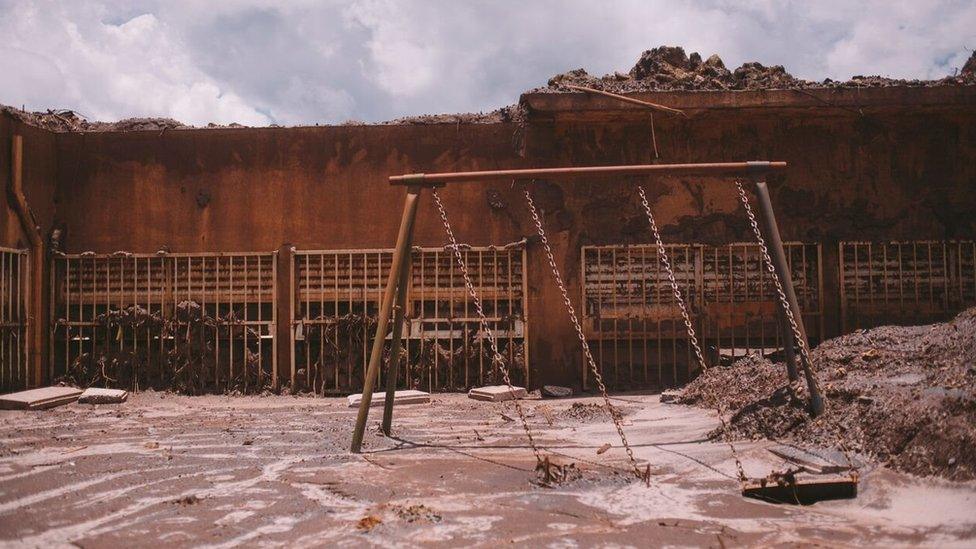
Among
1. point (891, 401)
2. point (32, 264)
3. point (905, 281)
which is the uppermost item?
point (32, 264)

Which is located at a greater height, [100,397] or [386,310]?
[386,310]

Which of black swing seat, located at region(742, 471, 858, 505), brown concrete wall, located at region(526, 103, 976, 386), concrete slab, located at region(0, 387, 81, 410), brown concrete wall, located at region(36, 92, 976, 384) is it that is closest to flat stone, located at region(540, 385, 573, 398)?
brown concrete wall, located at region(36, 92, 976, 384)

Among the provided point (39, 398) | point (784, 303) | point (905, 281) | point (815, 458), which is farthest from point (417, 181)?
point (905, 281)

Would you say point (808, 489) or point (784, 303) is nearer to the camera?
point (808, 489)

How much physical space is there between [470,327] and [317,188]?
2.70 meters

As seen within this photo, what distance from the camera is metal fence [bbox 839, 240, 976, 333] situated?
9234 millimetres

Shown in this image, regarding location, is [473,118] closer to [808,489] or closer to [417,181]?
[417,181]

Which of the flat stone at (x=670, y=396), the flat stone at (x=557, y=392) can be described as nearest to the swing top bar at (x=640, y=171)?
the flat stone at (x=670, y=396)

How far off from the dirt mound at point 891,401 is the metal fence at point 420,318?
3228 millimetres

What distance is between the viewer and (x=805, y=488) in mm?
4000

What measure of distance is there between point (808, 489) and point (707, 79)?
6.60 metres

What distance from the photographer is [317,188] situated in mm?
9625

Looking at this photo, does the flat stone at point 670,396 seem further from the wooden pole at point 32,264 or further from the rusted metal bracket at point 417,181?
the wooden pole at point 32,264

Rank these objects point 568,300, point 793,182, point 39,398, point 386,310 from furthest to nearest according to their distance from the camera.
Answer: point 793,182
point 39,398
point 386,310
point 568,300
